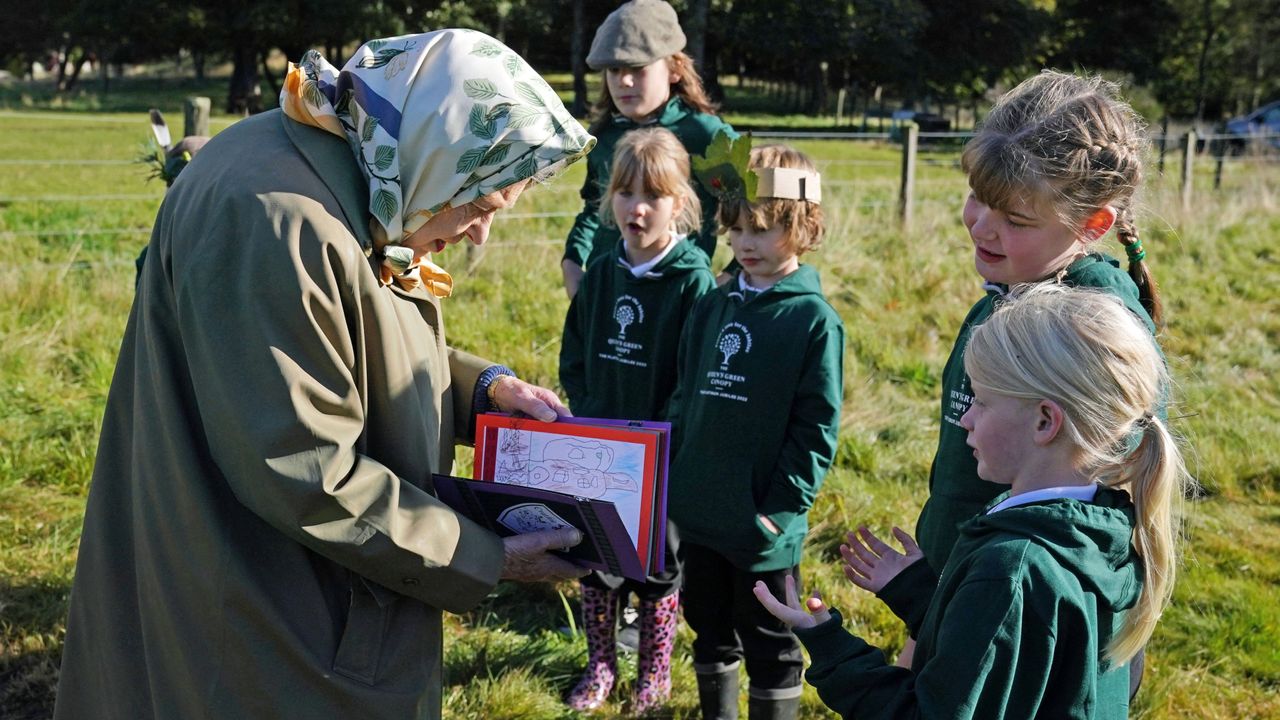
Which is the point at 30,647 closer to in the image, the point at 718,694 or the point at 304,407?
the point at 718,694

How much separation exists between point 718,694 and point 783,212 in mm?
1518

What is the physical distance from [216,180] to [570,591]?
291 cm

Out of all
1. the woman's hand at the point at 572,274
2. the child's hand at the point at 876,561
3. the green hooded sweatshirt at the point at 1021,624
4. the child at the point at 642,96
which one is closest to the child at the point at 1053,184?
the child's hand at the point at 876,561

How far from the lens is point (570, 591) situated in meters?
4.38

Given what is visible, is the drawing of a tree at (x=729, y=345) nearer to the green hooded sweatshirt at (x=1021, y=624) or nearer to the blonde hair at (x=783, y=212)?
the blonde hair at (x=783, y=212)

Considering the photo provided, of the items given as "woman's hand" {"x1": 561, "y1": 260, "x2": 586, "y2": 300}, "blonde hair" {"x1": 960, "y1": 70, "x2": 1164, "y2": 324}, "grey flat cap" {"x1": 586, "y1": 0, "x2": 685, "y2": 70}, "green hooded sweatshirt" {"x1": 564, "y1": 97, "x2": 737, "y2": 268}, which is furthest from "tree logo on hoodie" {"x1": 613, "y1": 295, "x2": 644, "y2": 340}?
"blonde hair" {"x1": 960, "y1": 70, "x2": 1164, "y2": 324}

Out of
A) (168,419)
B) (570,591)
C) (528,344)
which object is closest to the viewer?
(168,419)

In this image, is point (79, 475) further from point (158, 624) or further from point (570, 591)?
point (158, 624)

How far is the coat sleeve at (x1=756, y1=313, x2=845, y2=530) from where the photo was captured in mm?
3158

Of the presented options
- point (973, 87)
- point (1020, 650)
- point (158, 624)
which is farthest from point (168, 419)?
point (973, 87)

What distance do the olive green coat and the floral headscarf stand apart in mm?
53

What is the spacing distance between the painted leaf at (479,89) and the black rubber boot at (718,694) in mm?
2173

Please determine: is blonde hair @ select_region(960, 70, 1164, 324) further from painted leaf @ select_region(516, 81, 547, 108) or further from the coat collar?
the coat collar

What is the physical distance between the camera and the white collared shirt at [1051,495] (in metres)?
1.84
